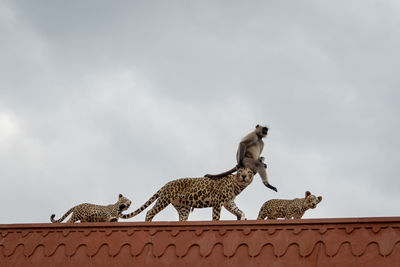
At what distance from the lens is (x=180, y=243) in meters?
7.32

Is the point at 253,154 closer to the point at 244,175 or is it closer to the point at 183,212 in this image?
the point at 244,175

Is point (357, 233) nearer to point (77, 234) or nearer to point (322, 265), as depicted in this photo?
point (322, 265)

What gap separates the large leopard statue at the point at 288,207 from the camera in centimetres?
1027

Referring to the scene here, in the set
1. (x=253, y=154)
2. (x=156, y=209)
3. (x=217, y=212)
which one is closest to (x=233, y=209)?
(x=217, y=212)

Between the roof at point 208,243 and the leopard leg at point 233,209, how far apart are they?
7.87 ft

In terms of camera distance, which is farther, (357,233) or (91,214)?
(91,214)

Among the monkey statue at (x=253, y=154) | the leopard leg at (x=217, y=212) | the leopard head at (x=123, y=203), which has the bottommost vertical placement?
the leopard leg at (x=217, y=212)

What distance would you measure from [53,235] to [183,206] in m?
2.70

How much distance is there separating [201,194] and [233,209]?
616 mm

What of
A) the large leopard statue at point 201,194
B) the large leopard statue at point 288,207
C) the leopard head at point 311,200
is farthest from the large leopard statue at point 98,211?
the leopard head at point 311,200

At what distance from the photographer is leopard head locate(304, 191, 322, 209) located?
33.6 ft

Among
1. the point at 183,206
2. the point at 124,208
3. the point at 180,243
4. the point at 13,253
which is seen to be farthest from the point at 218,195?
the point at 13,253

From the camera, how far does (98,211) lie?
1070 cm

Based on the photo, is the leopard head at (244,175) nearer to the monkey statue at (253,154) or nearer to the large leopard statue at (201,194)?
the large leopard statue at (201,194)
